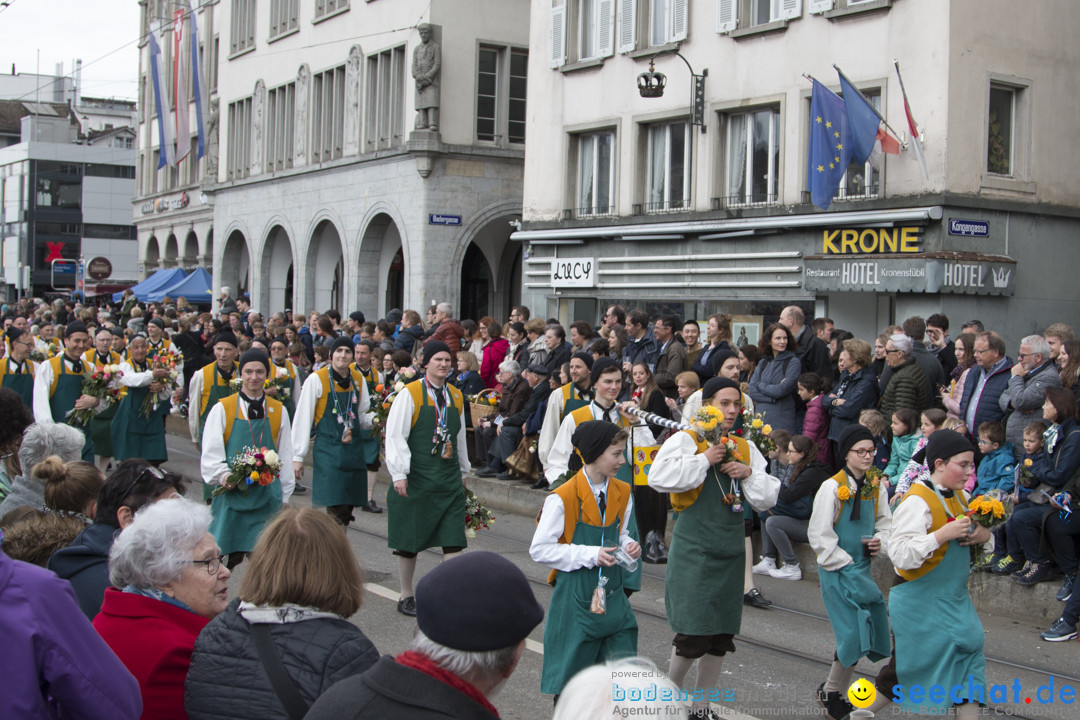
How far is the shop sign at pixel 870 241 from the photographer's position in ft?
52.1

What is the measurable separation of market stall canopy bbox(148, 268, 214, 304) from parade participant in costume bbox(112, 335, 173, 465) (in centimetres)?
2594

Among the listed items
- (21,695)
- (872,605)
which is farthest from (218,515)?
(21,695)

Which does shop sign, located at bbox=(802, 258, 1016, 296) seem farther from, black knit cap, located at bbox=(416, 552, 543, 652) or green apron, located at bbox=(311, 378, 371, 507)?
black knit cap, located at bbox=(416, 552, 543, 652)

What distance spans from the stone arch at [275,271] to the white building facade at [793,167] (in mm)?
14048

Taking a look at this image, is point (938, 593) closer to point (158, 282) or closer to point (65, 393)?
point (65, 393)

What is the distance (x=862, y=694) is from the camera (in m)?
6.24

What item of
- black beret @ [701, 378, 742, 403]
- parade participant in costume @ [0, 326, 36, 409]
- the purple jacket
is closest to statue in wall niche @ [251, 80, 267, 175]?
parade participant in costume @ [0, 326, 36, 409]

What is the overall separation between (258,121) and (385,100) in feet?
26.5

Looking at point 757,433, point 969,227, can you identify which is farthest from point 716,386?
point 969,227

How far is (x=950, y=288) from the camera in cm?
1530

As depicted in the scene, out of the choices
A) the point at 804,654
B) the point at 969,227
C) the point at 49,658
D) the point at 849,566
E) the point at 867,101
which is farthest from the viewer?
the point at 867,101

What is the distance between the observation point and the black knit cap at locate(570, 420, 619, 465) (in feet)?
19.7

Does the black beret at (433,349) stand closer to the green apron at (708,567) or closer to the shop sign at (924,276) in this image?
the green apron at (708,567)

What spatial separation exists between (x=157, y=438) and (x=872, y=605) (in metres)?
9.45
